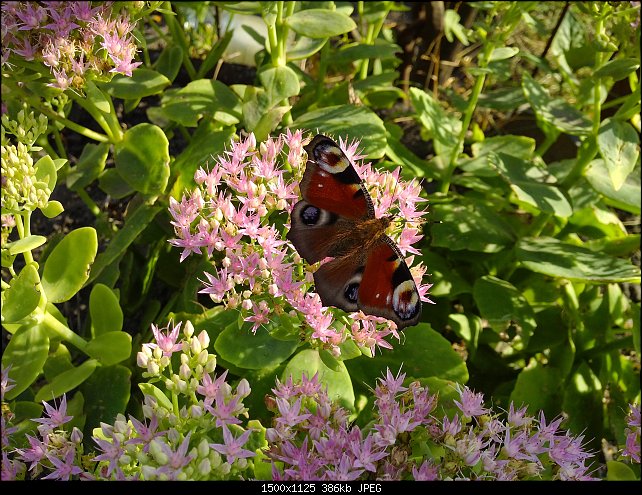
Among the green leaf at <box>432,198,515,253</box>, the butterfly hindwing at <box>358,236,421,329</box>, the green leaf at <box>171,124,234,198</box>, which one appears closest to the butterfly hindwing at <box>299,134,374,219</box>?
the butterfly hindwing at <box>358,236,421,329</box>

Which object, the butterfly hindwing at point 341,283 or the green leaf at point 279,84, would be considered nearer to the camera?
the butterfly hindwing at point 341,283

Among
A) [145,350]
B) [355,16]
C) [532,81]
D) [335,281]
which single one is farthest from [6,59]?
[355,16]

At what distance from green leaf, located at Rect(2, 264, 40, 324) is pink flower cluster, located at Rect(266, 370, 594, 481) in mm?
524

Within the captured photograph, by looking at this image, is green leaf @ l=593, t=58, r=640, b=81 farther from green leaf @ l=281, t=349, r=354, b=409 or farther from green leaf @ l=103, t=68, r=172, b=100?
green leaf @ l=103, t=68, r=172, b=100

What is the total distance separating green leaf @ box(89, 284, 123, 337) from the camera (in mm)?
1600

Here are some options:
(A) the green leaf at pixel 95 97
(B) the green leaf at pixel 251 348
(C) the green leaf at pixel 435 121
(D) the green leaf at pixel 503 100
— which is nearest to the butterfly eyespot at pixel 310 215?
(B) the green leaf at pixel 251 348

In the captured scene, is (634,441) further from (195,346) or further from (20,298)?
(20,298)

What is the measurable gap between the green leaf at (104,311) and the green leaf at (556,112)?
1.30 m

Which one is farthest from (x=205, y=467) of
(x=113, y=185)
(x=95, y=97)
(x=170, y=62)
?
(x=170, y=62)

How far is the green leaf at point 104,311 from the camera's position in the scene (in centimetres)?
160

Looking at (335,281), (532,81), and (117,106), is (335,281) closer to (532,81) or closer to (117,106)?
(532,81)

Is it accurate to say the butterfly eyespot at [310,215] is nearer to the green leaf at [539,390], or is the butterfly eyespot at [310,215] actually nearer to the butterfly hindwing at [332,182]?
the butterfly hindwing at [332,182]

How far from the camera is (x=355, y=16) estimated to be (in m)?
2.93
